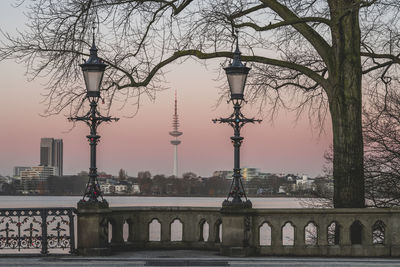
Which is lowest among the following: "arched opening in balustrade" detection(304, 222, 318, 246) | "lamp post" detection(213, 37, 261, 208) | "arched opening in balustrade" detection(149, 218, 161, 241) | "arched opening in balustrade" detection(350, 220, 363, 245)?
"arched opening in balustrade" detection(149, 218, 161, 241)

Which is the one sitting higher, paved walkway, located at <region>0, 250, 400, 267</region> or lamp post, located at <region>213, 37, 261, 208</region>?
lamp post, located at <region>213, 37, 261, 208</region>

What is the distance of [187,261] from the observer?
1594 cm

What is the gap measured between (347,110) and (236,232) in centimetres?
529

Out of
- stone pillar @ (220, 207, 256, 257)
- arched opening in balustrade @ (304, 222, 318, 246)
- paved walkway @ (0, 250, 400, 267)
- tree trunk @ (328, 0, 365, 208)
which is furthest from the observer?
tree trunk @ (328, 0, 365, 208)

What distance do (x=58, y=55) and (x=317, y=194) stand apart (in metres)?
16.2

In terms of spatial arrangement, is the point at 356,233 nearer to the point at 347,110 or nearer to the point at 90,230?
the point at 347,110

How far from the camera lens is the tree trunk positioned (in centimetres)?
2034

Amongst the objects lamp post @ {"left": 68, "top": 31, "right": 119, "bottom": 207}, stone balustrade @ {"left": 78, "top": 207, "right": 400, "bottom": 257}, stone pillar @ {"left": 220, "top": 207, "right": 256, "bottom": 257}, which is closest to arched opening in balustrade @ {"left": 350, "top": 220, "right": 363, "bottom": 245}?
stone balustrade @ {"left": 78, "top": 207, "right": 400, "bottom": 257}

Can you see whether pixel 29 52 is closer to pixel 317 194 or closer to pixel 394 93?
pixel 394 93

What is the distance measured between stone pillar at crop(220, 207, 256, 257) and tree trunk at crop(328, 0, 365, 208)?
13.0ft

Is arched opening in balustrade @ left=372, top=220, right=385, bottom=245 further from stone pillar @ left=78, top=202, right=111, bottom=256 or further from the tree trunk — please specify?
stone pillar @ left=78, top=202, right=111, bottom=256

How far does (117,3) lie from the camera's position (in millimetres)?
22500

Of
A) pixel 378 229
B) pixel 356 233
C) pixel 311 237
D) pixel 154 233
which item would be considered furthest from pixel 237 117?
pixel 154 233

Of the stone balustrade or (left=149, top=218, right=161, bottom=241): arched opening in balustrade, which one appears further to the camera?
(left=149, top=218, right=161, bottom=241): arched opening in balustrade
